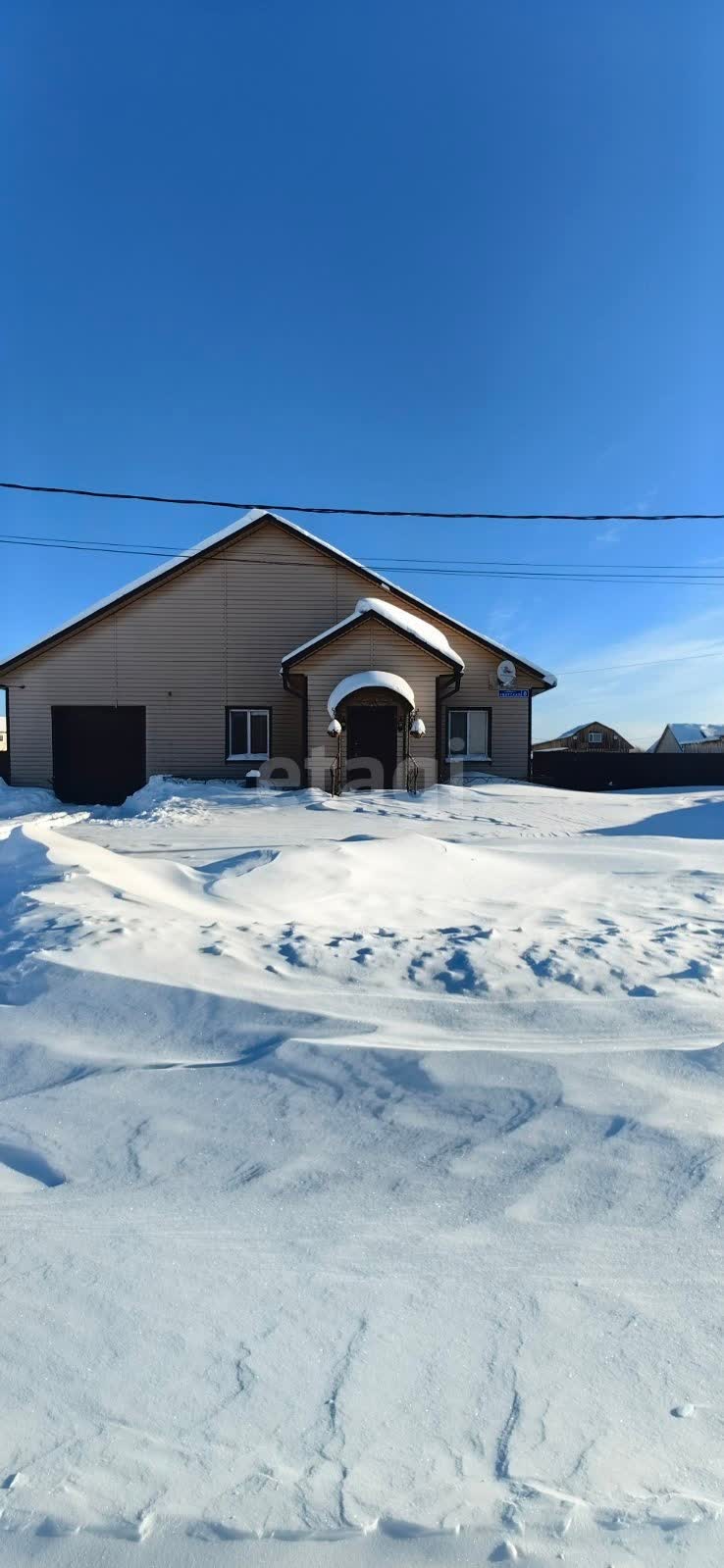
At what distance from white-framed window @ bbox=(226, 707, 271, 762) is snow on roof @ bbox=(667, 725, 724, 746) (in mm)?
45030

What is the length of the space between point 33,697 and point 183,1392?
18743 mm

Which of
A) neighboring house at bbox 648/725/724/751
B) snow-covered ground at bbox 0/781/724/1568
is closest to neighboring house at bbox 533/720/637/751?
neighboring house at bbox 648/725/724/751

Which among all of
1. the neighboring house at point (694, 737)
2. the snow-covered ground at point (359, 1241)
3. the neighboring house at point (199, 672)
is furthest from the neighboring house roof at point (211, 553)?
the neighboring house at point (694, 737)

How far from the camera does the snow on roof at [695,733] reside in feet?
183

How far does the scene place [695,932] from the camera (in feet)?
17.4

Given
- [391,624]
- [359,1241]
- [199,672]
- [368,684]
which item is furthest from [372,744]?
[359,1241]

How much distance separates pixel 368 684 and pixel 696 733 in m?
48.1

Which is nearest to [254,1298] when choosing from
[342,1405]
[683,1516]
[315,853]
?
[342,1405]

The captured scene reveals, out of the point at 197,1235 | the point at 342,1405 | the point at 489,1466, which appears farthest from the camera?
the point at 197,1235

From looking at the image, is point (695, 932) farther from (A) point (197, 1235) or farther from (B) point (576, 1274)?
(A) point (197, 1235)

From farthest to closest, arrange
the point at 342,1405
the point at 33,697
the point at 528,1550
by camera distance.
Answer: the point at 33,697, the point at 342,1405, the point at 528,1550

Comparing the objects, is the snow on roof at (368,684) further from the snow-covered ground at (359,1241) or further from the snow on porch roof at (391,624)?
the snow-covered ground at (359,1241)

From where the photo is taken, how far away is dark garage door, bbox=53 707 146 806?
1880 cm

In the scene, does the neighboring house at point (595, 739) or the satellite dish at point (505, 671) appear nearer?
the satellite dish at point (505, 671)
